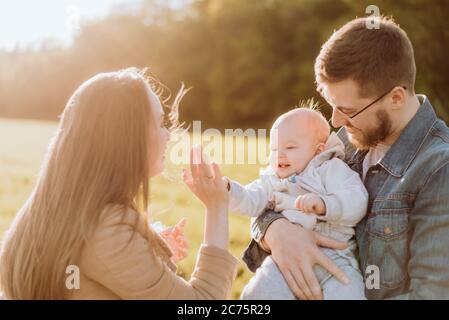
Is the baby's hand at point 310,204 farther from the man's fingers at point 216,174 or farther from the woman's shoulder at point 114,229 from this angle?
the woman's shoulder at point 114,229

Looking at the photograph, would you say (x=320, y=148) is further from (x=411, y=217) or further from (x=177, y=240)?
(x=177, y=240)

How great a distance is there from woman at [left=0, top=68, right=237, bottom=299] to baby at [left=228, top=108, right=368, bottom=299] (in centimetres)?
26

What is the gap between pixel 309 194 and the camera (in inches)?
117

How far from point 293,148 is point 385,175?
1.65 ft

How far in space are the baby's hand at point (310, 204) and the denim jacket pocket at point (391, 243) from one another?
0.86 feet

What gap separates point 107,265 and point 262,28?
35.7 m

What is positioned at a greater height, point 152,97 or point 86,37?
point 86,37

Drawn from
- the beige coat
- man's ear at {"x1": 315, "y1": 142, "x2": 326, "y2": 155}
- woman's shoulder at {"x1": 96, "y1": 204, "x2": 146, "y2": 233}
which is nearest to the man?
man's ear at {"x1": 315, "y1": 142, "x2": 326, "y2": 155}

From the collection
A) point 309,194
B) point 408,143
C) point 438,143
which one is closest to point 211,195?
point 309,194

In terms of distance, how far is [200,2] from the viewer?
43781 millimetres

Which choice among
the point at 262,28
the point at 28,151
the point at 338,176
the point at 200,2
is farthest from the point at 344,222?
the point at 200,2

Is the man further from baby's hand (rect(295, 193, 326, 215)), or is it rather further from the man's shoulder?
baby's hand (rect(295, 193, 326, 215))

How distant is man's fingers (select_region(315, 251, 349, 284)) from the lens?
286 centimetres
